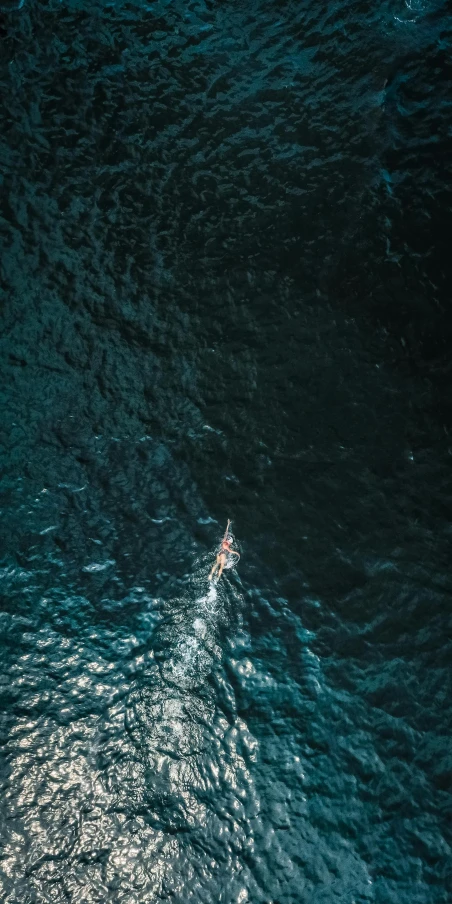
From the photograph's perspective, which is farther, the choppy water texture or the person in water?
the person in water

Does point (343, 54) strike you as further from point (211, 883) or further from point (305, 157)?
point (211, 883)

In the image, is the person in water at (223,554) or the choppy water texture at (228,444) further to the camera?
the person in water at (223,554)

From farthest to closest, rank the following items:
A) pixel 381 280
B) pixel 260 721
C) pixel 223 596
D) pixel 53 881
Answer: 1. pixel 381 280
2. pixel 223 596
3. pixel 260 721
4. pixel 53 881

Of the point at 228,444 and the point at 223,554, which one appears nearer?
the point at 223,554

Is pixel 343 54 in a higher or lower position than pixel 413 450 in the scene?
higher

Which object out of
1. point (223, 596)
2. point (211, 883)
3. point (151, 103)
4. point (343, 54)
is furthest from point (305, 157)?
point (211, 883)
